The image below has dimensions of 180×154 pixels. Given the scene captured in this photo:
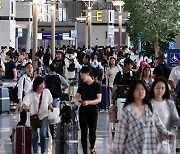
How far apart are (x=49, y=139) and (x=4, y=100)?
19.1ft

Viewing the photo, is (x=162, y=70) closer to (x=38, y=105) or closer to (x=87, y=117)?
(x=87, y=117)

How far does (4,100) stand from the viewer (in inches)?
862

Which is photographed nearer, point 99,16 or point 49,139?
point 49,139

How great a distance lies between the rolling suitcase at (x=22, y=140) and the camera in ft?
42.4

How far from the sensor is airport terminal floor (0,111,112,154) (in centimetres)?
1470

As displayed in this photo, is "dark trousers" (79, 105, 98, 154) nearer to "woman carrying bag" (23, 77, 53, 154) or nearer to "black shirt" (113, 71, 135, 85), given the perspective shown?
"woman carrying bag" (23, 77, 53, 154)

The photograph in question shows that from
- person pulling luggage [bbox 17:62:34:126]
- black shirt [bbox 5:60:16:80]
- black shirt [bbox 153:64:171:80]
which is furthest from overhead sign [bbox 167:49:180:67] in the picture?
person pulling luggage [bbox 17:62:34:126]

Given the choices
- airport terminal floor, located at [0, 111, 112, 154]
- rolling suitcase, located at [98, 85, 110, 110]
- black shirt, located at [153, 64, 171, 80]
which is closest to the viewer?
airport terminal floor, located at [0, 111, 112, 154]

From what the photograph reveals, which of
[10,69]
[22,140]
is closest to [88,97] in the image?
[22,140]

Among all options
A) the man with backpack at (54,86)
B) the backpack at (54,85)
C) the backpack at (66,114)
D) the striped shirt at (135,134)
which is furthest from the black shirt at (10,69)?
the striped shirt at (135,134)

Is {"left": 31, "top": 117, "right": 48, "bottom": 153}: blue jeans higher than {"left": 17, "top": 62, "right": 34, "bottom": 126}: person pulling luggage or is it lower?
lower

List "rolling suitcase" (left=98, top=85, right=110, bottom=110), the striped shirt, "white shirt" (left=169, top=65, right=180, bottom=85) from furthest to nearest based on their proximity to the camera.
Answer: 1. "rolling suitcase" (left=98, top=85, right=110, bottom=110)
2. "white shirt" (left=169, top=65, right=180, bottom=85)
3. the striped shirt

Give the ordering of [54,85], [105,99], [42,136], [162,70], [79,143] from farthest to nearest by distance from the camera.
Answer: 1. [105,99]
2. [162,70]
3. [79,143]
4. [54,85]
5. [42,136]

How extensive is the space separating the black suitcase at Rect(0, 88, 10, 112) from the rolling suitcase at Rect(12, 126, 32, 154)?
8.68m
